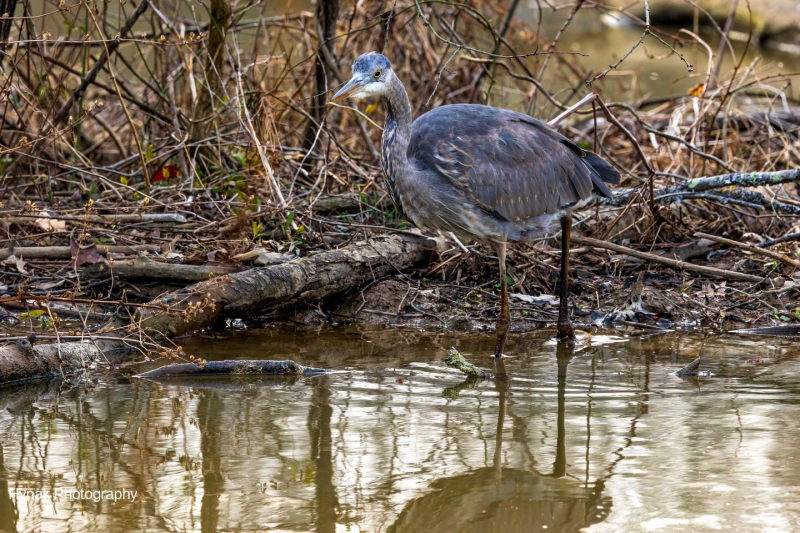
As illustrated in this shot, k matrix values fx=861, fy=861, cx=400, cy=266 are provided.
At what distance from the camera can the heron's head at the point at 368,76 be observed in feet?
15.2

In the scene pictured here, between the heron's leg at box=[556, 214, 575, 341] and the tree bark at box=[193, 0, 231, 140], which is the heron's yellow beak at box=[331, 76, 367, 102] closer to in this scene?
the heron's leg at box=[556, 214, 575, 341]

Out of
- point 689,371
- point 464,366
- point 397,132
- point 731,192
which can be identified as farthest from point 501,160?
point 731,192

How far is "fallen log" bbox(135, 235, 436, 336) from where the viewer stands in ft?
15.7

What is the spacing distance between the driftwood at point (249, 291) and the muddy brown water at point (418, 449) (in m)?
0.16

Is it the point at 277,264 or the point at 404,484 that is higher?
the point at 277,264

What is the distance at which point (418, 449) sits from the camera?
3.34 m

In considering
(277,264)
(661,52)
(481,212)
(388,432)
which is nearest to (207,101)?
(277,264)

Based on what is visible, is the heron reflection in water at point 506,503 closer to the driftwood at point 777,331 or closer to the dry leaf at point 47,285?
the driftwood at point 777,331

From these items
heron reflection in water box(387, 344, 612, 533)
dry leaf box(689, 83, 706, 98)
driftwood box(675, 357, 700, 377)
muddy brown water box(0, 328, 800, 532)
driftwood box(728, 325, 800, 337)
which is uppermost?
dry leaf box(689, 83, 706, 98)

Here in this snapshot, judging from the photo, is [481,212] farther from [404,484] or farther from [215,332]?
[404,484]

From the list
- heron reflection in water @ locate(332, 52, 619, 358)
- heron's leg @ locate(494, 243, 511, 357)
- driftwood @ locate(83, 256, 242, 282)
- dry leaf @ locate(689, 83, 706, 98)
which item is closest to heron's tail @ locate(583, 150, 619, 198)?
heron reflection in water @ locate(332, 52, 619, 358)

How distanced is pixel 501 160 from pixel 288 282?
1485mm

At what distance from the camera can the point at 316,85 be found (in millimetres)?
7512

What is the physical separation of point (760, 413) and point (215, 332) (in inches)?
122
